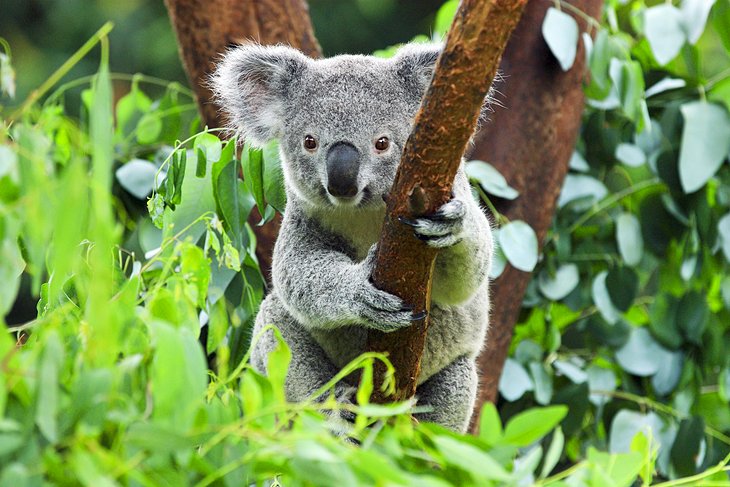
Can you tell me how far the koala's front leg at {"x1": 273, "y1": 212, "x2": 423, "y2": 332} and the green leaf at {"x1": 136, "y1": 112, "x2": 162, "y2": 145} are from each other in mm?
1111

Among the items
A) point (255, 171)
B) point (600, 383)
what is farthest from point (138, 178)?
point (600, 383)

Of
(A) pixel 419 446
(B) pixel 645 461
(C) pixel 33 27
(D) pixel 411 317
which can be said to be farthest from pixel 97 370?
(C) pixel 33 27

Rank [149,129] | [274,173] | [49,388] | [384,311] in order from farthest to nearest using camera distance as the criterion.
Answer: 1. [149,129]
2. [274,173]
3. [384,311]
4. [49,388]

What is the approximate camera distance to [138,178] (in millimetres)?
3436

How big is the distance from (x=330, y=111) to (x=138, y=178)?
1244 millimetres

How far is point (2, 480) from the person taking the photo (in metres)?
1.09

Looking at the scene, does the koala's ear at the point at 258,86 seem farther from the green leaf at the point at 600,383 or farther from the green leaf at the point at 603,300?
the green leaf at the point at 600,383

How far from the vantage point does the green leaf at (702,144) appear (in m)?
3.30

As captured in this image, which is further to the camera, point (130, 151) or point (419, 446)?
point (130, 151)

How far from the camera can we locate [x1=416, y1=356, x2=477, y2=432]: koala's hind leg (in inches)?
107

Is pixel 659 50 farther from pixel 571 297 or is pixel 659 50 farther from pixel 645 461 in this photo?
pixel 645 461

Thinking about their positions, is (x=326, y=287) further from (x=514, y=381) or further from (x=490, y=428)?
(x=514, y=381)

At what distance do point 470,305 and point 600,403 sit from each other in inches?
44.9

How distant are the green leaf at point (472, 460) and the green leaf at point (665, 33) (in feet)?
8.02
